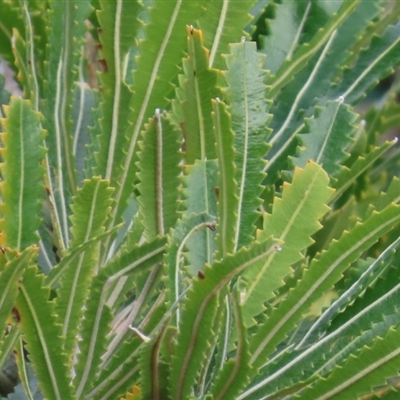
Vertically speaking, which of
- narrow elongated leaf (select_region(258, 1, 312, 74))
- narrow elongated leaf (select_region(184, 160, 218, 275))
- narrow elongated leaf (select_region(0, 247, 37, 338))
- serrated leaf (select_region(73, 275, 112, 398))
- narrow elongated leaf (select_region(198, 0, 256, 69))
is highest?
narrow elongated leaf (select_region(258, 1, 312, 74))

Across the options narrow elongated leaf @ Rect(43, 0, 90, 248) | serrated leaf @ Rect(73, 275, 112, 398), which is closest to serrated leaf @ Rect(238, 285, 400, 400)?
serrated leaf @ Rect(73, 275, 112, 398)

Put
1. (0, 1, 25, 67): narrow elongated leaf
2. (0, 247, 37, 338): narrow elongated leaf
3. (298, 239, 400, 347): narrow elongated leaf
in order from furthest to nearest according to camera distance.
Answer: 1. (0, 1, 25, 67): narrow elongated leaf
2. (298, 239, 400, 347): narrow elongated leaf
3. (0, 247, 37, 338): narrow elongated leaf

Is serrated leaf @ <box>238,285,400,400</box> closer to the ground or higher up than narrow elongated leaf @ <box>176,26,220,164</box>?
closer to the ground

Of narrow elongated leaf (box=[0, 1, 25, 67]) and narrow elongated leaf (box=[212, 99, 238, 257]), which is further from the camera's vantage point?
narrow elongated leaf (box=[0, 1, 25, 67])

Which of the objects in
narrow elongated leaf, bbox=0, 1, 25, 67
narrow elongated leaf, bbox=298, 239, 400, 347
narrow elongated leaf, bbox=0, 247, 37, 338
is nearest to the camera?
narrow elongated leaf, bbox=0, 247, 37, 338

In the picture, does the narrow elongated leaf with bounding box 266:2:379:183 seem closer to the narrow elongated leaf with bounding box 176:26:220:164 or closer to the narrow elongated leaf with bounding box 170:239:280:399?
the narrow elongated leaf with bounding box 176:26:220:164

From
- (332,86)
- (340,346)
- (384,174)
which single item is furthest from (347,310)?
(384,174)

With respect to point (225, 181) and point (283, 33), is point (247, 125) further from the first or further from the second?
point (283, 33)

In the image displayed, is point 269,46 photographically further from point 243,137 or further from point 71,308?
point 71,308
